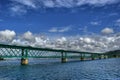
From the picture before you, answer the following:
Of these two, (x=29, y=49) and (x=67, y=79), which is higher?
(x=29, y=49)

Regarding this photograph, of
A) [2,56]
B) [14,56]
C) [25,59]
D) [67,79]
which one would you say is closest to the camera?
[67,79]

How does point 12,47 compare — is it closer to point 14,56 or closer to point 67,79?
point 14,56

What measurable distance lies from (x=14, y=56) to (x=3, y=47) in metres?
10.6

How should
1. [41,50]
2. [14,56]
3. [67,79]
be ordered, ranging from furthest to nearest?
[41,50] → [14,56] → [67,79]

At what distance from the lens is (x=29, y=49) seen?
173250 mm

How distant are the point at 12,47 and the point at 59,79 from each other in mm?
101247

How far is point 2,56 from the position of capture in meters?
143

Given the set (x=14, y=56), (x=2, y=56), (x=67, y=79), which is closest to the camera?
(x=67, y=79)

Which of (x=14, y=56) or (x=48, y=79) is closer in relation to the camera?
(x=48, y=79)

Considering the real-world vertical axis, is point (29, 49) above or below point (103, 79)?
above

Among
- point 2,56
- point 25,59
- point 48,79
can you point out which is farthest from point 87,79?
point 25,59

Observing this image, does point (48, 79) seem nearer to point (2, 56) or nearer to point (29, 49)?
point (2, 56)

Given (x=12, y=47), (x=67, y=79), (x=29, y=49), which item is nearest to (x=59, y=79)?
(x=67, y=79)

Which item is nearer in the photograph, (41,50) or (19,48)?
(19,48)
